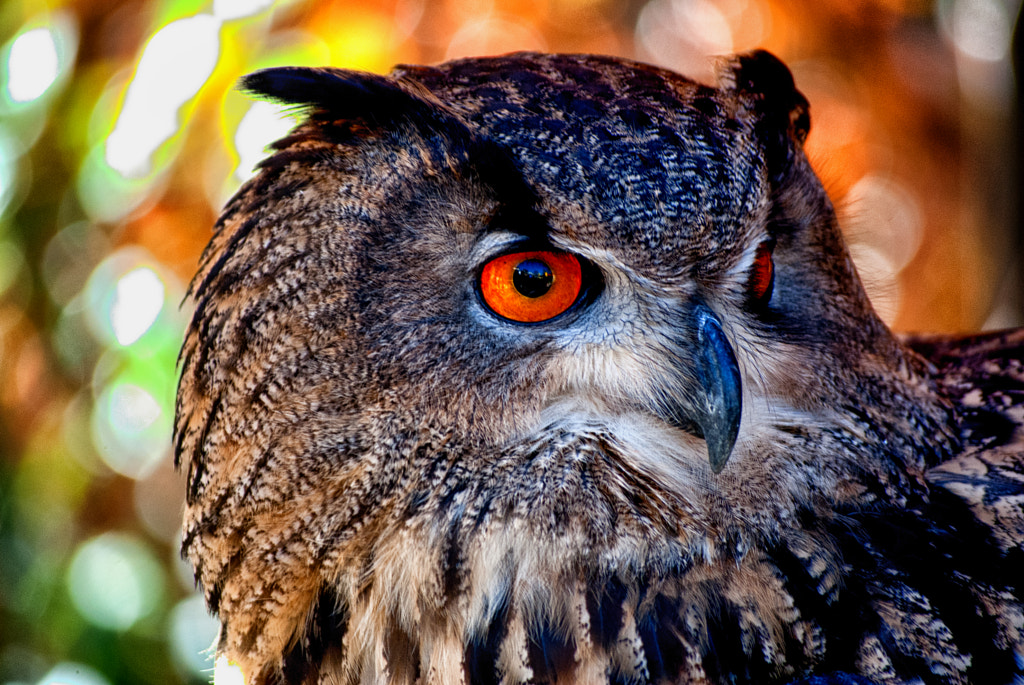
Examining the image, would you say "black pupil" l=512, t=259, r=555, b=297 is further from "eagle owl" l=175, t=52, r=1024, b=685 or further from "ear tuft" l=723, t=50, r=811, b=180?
"ear tuft" l=723, t=50, r=811, b=180

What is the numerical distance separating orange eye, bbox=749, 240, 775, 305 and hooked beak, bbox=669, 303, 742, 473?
4.7 inches

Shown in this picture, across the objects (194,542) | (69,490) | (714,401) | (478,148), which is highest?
(478,148)

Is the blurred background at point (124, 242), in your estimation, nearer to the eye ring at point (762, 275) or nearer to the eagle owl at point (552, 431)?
the eye ring at point (762, 275)

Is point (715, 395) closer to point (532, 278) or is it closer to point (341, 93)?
point (532, 278)

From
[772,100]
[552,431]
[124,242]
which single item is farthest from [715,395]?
[124,242]

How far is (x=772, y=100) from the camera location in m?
1.22

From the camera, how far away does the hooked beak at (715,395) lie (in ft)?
3.32

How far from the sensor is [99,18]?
203cm

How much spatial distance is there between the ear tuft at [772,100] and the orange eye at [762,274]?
0.40ft

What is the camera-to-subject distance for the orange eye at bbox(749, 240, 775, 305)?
112 centimetres

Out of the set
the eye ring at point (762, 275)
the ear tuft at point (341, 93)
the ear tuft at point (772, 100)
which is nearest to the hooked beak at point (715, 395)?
the eye ring at point (762, 275)

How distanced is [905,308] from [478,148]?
3128mm

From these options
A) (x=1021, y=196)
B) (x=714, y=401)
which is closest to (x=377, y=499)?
(x=714, y=401)

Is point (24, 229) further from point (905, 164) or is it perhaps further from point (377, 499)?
point (905, 164)
